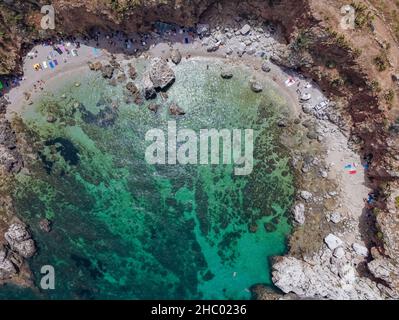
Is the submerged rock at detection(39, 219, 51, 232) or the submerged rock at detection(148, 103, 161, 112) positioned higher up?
the submerged rock at detection(148, 103, 161, 112)

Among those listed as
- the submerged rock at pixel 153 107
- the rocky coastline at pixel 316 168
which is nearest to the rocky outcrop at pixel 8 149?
the rocky coastline at pixel 316 168

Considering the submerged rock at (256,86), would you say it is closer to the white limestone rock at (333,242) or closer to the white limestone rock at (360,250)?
the white limestone rock at (333,242)

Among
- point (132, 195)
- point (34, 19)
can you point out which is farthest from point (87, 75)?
point (132, 195)

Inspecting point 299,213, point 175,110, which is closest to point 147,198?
point 175,110

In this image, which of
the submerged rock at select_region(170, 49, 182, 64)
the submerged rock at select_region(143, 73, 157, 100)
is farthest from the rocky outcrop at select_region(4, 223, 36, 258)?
the submerged rock at select_region(170, 49, 182, 64)

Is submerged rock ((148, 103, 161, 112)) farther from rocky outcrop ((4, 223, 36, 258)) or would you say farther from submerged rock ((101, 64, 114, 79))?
rocky outcrop ((4, 223, 36, 258))
